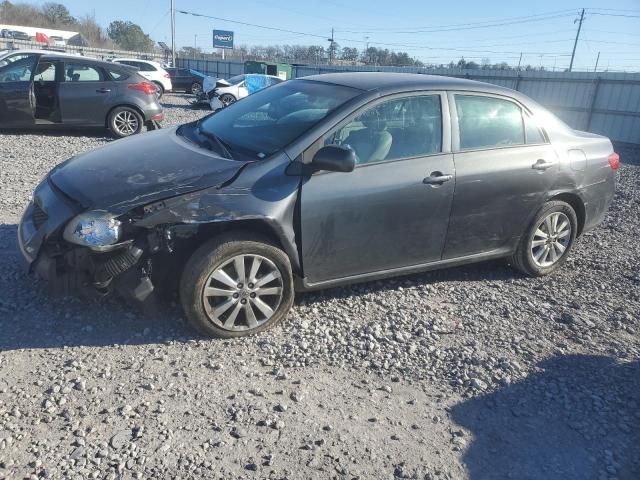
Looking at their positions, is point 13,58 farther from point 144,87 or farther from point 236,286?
point 236,286

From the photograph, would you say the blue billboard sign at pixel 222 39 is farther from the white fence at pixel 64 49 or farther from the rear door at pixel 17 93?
the rear door at pixel 17 93

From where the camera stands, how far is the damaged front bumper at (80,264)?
10.7 feet

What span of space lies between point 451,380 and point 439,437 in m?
0.58

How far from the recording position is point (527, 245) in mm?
4836

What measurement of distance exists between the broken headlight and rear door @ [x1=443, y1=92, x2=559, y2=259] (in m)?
2.53

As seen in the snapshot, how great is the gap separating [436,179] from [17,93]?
893 centimetres

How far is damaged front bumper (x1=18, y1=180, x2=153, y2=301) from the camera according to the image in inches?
129

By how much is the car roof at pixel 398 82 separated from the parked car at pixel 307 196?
2 cm

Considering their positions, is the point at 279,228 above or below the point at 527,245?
above

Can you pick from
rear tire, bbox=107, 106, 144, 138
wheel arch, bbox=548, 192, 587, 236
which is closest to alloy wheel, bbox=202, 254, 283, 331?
wheel arch, bbox=548, 192, 587, 236

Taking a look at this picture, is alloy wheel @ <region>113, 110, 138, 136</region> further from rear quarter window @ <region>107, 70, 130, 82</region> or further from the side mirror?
the side mirror

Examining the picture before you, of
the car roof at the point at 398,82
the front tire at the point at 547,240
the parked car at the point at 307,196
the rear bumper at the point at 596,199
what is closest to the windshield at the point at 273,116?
the parked car at the point at 307,196

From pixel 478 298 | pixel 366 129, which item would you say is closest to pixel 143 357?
pixel 366 129

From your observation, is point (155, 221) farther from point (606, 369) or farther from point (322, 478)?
point (606, 369)
